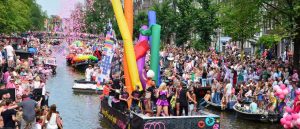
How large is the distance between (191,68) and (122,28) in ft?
63.5

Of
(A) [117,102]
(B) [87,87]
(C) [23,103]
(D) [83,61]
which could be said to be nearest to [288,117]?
(C) [23,103]

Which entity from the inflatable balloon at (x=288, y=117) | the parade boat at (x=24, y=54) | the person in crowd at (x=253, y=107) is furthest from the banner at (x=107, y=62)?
the parade boat at (x=24, y=54)

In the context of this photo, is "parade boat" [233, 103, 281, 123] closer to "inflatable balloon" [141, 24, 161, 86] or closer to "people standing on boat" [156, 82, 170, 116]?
Answer: "inflatable balloon" [141, 24, 161, 86]

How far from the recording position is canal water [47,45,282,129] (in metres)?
29.1

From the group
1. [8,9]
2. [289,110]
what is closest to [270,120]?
[289,110]

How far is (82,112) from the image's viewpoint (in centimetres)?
3306

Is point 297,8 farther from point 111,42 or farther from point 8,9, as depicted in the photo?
point 8,9

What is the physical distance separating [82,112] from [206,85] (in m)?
11.1

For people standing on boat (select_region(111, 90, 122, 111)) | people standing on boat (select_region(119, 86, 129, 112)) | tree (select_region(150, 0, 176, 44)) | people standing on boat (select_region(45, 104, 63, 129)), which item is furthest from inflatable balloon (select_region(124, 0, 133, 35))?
tree (select_region(150, 0, 176, 44))

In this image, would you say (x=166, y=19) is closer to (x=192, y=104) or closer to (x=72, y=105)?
(x=72, y=105)

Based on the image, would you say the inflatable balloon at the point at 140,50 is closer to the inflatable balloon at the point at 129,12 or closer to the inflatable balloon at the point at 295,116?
the inflatable balloon at the point at 129,12

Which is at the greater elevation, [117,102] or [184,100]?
[184,100]

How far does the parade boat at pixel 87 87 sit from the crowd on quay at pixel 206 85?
176 cm

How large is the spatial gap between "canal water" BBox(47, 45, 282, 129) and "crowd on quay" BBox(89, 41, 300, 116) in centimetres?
106
